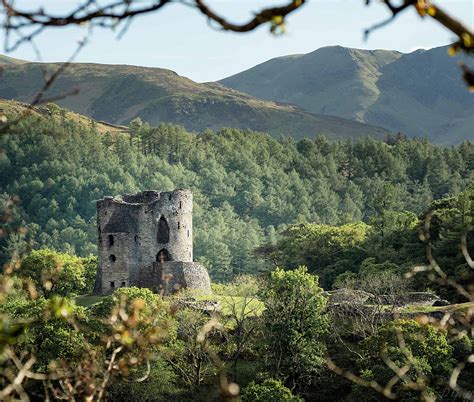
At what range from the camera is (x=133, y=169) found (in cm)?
15688

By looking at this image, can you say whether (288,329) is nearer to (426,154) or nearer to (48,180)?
(48,180)

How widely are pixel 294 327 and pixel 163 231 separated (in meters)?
17.3

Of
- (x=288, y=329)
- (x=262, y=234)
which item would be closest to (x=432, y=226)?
(x=288, y=329)

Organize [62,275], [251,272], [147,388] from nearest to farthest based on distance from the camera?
[147,388], [62,275], [251,272]

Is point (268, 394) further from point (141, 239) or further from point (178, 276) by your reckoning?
point (141, 239)

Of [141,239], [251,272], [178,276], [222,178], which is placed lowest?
[251,272]

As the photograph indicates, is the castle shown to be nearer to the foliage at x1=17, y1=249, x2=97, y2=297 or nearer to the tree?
the foliage at x1=17, y1=249, x2=97, y2=297

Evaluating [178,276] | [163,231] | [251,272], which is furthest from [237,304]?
[251,272]

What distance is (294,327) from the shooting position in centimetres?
5847

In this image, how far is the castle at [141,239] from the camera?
7106 cm

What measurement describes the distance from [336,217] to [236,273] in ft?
100

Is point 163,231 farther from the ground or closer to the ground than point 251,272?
farther from the ground

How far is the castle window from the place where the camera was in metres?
72.6

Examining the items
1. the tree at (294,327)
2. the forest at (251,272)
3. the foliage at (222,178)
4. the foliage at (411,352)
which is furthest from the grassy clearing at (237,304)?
the foliage at (222,178)
